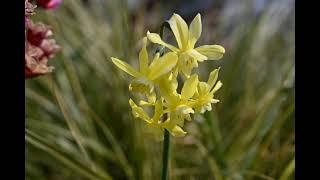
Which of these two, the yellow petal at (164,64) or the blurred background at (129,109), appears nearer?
the yellow petal at (164,64)

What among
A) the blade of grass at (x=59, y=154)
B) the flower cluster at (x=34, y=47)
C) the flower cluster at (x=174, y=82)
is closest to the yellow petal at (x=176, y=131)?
the flower cluster at (x=174, y=82)

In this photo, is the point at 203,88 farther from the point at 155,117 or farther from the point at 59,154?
the point at 59,154

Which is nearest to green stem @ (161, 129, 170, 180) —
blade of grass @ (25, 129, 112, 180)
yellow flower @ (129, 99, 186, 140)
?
yellow flower @ (129, 99, 186, 140)

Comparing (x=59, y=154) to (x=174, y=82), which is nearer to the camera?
(x=174, y=82)

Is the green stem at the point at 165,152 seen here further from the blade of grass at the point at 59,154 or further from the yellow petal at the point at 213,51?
the blade of grass at the point at 59,154

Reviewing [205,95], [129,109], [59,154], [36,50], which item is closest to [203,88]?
[205,95]

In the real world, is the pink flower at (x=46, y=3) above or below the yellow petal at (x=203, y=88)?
above

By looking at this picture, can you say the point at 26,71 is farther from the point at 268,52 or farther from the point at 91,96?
the point at 268,52
